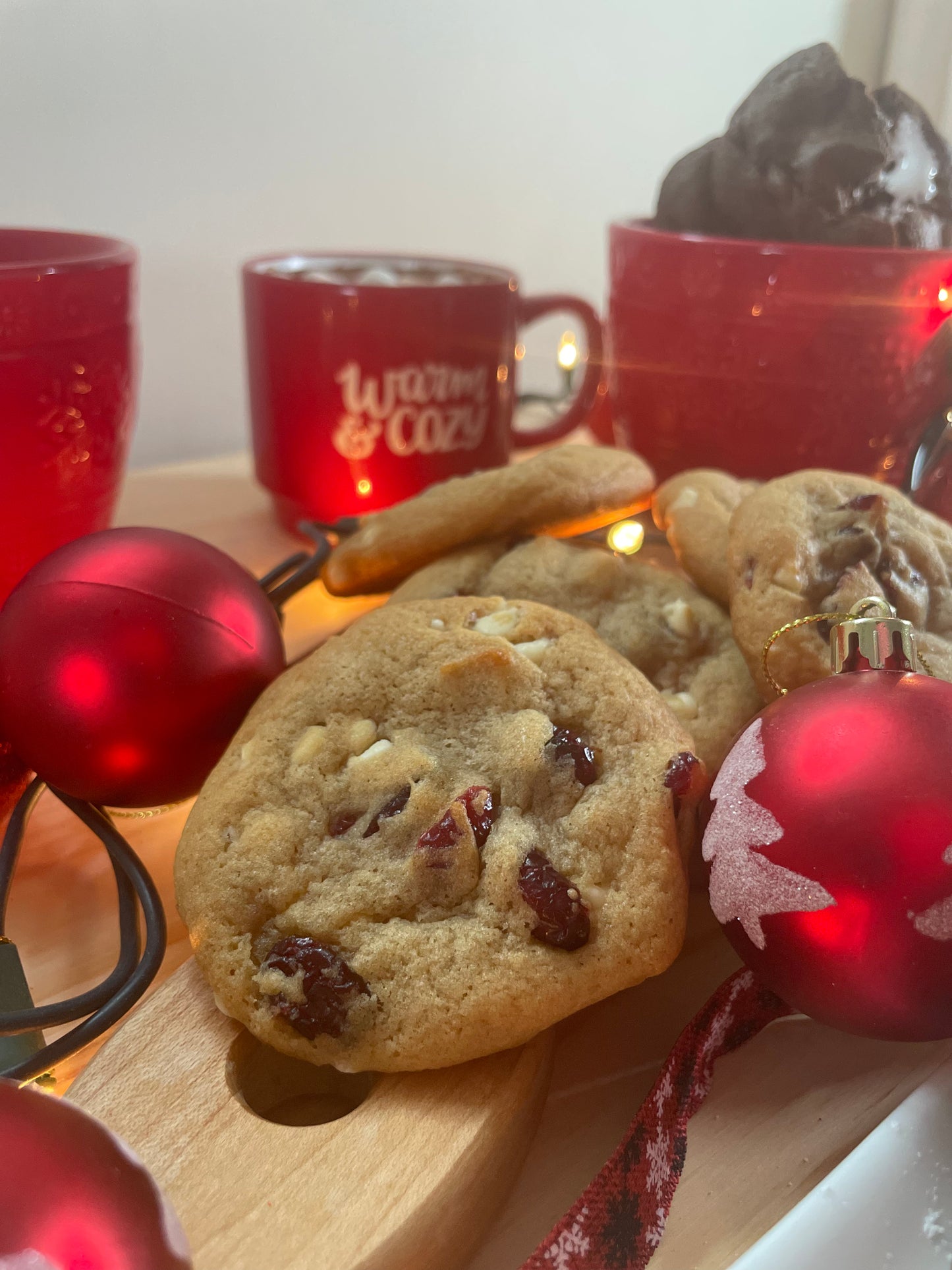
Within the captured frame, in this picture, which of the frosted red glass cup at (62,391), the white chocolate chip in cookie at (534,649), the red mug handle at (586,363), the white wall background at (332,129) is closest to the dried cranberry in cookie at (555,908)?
the white chocolate chip in cookie at (534,649)

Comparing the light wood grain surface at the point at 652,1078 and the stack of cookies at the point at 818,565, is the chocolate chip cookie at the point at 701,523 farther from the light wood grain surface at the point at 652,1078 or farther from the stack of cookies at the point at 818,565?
the light wood grain surface at the point at 652,1078

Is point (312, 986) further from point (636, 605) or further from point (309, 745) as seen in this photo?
point (636, 605)

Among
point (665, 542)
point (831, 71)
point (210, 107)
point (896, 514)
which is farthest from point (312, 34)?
point (896, 514)

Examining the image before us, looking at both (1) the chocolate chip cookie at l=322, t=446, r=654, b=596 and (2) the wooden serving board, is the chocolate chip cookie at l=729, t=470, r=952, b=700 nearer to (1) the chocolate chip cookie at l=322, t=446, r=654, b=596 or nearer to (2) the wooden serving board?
(1) the chocolate chip cookie at l=322, t=446, r=654, b=596

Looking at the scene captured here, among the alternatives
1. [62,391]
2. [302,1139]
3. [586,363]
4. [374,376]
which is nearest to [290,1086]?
[302,1139]

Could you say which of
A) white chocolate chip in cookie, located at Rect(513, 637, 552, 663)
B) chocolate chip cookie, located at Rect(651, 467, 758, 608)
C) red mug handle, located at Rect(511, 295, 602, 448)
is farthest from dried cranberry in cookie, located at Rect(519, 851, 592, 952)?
red mug handle, located at Rect(511, 295, 602, 448)

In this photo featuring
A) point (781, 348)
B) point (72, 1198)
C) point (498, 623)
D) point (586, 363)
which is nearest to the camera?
point (72, 1198)

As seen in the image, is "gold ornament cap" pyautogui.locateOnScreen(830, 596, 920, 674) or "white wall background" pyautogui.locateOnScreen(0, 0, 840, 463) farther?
"white wall background" pyautogui.locateOnScreen(0, 0, 840, 463)

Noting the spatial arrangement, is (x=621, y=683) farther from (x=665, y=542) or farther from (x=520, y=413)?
(x=520, y=413)
